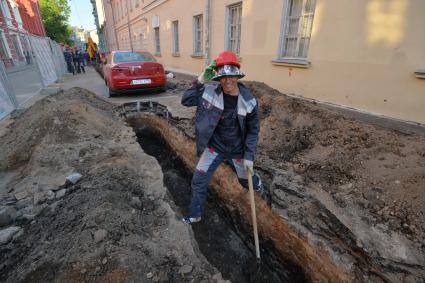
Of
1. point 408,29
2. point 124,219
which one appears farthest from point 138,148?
point 408,29

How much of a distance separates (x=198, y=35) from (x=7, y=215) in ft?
33.5

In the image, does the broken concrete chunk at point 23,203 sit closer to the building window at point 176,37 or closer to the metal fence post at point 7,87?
the metal fence post at point 7,87

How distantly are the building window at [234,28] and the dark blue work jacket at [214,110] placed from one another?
6.04 meters

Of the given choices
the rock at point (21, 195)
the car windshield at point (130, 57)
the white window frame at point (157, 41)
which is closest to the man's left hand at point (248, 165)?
the rock at point (21, 195)

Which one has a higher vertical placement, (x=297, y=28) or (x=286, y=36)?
(x=297, y=28)

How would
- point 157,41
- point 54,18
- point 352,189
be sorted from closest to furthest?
point 352,189, point 157,41, point 54,18

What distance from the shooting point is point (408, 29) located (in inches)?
148

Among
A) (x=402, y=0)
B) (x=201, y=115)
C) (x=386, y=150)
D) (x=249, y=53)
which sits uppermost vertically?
(x=402, y=0)

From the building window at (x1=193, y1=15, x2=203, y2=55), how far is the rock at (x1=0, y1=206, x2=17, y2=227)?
9.41 meters

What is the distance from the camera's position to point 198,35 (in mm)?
10789

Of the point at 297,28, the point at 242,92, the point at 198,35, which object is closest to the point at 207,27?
the point at 198,35

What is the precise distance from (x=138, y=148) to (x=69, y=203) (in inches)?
68.2

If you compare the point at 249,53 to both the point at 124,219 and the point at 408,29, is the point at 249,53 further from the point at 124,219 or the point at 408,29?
the point at 124,219

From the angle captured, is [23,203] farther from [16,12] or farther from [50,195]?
[16,12]
